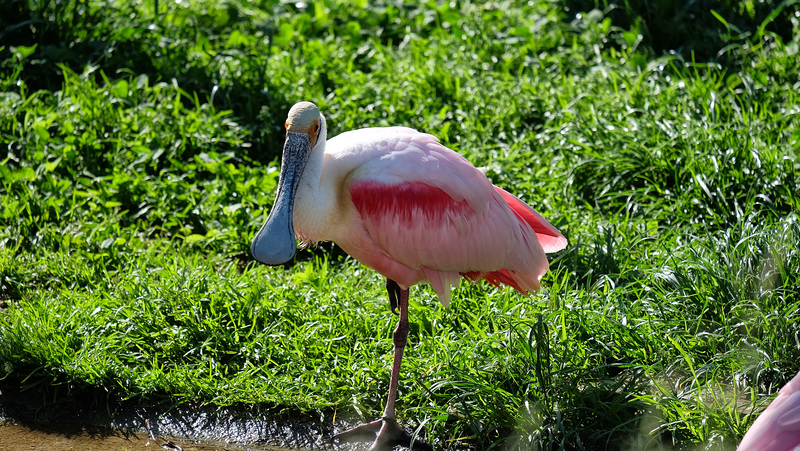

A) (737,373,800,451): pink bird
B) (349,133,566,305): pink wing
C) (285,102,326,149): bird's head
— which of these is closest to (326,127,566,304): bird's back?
(349,133,566,305): pink wing

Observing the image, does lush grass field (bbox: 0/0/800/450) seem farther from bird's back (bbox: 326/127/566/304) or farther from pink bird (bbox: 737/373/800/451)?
pink bird (bbox: 737/373/800/451)

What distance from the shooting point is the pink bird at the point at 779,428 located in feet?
8.81

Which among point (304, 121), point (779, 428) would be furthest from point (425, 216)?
point (779, 428)

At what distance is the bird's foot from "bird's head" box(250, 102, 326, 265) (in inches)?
32.5

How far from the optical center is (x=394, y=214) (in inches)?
152

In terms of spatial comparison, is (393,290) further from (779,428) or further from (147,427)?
(779,428)

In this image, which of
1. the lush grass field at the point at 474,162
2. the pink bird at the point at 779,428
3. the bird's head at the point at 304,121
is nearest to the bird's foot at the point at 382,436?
the lush grass field at the point at 474,162

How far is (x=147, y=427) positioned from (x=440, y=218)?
162cm

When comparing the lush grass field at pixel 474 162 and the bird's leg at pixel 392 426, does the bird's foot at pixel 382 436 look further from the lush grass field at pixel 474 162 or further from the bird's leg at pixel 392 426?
the lush grass field at pixel 474 162

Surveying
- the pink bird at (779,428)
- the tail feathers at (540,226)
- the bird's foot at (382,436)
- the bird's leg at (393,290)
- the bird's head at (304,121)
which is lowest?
the bird's foot at (382,436)

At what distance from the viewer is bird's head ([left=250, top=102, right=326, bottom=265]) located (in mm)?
3811

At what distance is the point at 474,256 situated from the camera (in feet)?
13.2

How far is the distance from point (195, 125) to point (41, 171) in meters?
1.02

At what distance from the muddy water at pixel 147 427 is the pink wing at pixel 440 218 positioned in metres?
0.83
